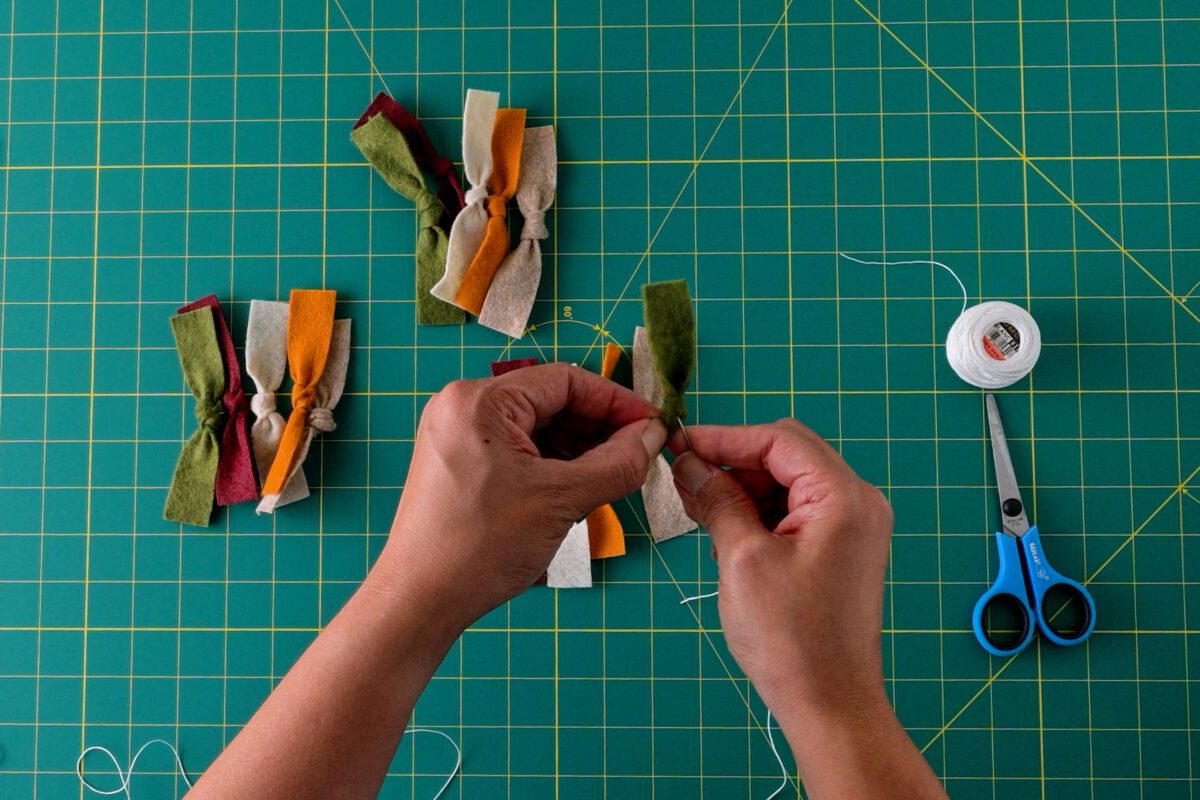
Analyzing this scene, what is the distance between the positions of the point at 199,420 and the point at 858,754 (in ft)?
4.63

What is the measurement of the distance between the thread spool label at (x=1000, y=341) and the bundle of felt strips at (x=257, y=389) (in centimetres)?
130

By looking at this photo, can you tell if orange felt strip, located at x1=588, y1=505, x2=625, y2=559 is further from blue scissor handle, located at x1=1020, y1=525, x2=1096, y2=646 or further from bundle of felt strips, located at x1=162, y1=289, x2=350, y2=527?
blue scissor handle, located at x1=1020, y1=525, x2=1096, y2=646

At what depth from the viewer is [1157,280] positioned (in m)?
1.65

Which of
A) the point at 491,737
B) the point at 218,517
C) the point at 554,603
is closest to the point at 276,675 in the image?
the point at 218,517

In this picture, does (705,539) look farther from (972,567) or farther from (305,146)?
(305,146)

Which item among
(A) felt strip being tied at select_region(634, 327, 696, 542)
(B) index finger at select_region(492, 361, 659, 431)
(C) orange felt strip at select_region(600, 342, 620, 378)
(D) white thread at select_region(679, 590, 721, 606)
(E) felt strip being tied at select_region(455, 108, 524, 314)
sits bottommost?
(D) white thread at select_region(679, 590, 721, 606)

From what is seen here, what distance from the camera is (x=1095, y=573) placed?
1.61 meters

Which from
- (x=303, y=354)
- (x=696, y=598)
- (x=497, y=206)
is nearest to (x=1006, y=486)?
(x=696, y=598)

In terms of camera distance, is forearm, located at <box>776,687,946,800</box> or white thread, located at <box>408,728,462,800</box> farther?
white thread, located at <box>408,728,462,800</box>

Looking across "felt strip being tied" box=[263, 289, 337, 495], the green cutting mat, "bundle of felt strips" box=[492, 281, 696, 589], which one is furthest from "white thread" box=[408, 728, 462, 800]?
"felt strip being tied" box=[263, 289, 337, 495]

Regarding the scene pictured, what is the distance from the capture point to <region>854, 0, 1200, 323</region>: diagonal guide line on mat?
164 centimetres

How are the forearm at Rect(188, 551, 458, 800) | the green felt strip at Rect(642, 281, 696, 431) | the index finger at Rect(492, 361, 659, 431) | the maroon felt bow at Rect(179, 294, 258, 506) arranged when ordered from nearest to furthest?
the forearm at Rect(188, 551, 458, 800) → the index finger at Rect(492, 361, 659, 431) → the green felt strip at Rect(642, 281, 696, 431) → the maroon felt bow at Rect(179, 294, 258, 506)

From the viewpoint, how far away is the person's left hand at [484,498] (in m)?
1.01

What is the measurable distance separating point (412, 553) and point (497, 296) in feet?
2.43
